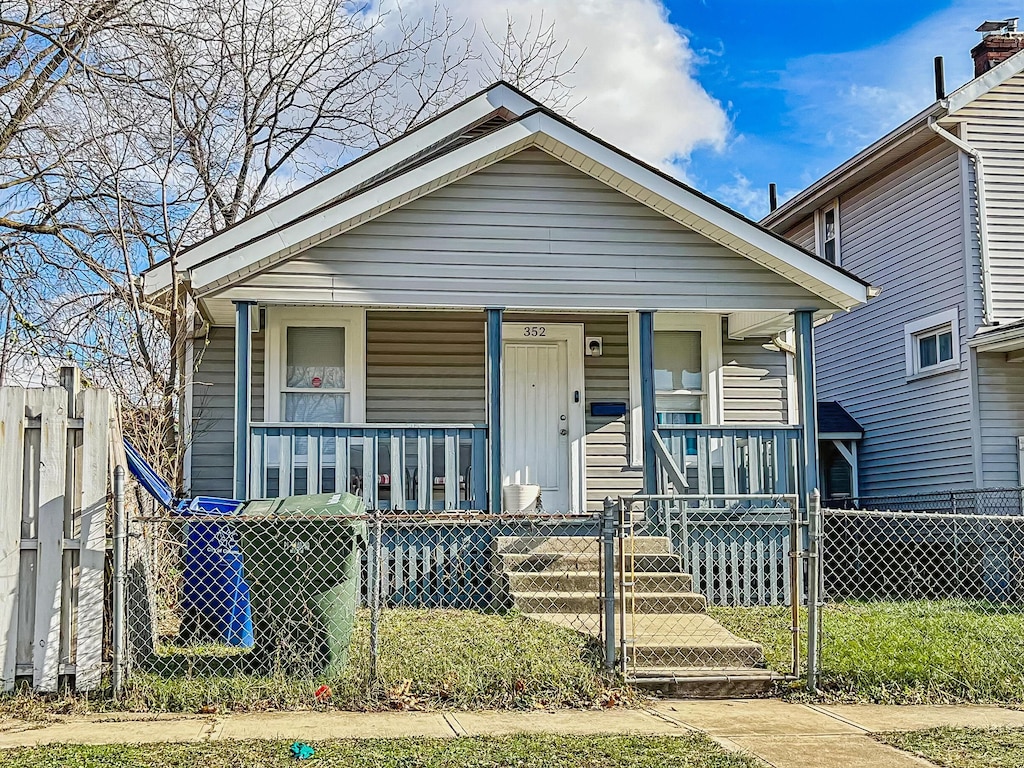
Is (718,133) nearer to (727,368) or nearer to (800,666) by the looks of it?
(727,368)

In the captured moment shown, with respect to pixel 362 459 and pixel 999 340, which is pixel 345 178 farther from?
pixel 999 340

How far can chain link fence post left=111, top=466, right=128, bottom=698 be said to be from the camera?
6.45 m

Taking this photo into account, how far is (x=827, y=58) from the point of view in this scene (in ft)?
61.0

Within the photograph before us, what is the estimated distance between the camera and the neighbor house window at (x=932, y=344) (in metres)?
15.9

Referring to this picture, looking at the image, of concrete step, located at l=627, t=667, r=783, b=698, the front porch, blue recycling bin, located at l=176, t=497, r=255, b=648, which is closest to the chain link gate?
concrete step, located at l=627, t=667, r=783, b=698

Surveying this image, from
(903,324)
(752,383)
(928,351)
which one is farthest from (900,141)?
(752,383)

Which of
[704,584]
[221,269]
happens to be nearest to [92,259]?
[221,269]

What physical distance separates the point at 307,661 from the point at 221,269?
192 inches

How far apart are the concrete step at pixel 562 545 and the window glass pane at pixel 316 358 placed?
304 centimetres

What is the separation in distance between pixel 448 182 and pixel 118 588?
6.06 meters

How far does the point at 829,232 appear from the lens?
20.2m

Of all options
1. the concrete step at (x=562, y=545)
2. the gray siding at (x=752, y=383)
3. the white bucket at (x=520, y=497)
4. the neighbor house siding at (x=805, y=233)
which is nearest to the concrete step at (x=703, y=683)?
the concrete step at (x=562, y=545)

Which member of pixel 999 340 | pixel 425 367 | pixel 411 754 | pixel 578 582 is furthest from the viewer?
pixel 999 340

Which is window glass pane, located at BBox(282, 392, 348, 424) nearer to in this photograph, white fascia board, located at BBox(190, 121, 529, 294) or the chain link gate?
white fascia board, located at BBox(190, 121, 529, 294)
